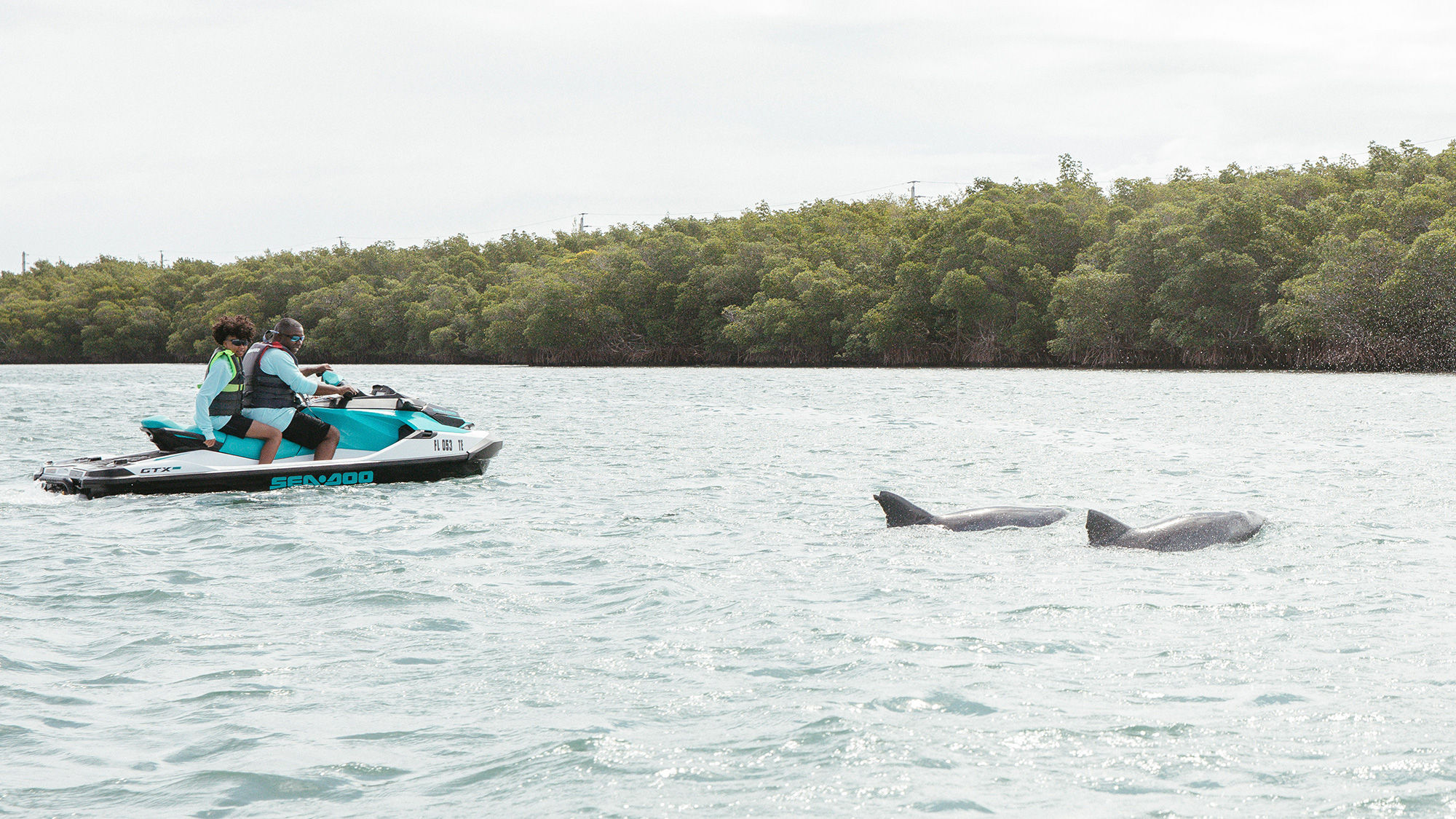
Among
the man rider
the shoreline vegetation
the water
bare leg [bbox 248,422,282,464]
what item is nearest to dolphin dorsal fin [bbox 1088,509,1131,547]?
the water

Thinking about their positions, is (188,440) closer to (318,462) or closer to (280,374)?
(318,462)

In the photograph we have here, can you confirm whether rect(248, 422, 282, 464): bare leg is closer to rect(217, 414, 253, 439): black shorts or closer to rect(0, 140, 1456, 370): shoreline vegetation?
rect(217, 414, 253, 439): black shorts

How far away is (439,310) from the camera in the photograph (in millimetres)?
103938

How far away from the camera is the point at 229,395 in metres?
12.9

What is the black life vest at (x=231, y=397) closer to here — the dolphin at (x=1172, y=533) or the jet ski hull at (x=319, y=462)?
the jet ski hull at (x=319, y=462)

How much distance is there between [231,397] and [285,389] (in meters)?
0.55

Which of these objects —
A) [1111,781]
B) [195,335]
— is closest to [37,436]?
[1111,781]

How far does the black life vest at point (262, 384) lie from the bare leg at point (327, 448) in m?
0.70

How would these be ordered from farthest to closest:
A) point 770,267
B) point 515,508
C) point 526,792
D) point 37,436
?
1. point 770,267
2. point 37,436
3. point 515,508
4. point 526,792

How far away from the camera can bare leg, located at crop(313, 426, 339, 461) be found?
13.9 meters

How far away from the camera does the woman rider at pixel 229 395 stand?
488 inches

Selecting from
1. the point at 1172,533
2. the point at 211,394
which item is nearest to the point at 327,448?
the point at 211,394

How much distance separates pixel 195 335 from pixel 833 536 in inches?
4201

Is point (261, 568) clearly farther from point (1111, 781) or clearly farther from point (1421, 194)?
point (1421, 194)
